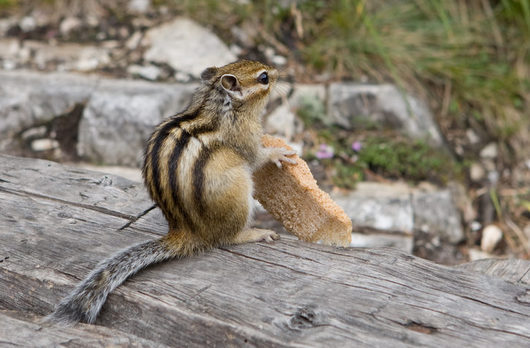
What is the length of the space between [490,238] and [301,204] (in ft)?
8.70

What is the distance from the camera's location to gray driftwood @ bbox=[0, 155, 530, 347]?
72.9 inches

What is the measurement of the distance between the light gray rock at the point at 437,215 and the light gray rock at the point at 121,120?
2.03m

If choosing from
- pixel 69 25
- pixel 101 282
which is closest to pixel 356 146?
pixel 69 25

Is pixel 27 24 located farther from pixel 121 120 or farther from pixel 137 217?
pixel 137 217

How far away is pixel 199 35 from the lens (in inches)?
221

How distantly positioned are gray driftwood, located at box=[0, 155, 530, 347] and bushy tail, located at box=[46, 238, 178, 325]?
1.7 inches

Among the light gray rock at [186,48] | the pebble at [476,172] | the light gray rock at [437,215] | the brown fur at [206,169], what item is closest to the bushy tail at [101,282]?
the brown fur at [206,169]

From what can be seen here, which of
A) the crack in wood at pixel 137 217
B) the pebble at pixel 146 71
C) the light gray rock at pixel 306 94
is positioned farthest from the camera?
the pebble at pixel 146 71

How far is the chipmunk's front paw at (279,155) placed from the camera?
2697 mm

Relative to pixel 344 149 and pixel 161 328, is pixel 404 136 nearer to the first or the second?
pixel 344 149

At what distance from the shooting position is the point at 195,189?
2357 millimetres

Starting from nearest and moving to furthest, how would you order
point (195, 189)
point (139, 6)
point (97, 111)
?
point (195, 189), point (97, 111), point (139, 6)

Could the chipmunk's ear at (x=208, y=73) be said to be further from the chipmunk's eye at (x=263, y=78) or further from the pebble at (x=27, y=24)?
the pebble at (x=27, y=24)

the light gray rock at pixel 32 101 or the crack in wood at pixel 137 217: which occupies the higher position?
the light gray rock at pixel 32 101
